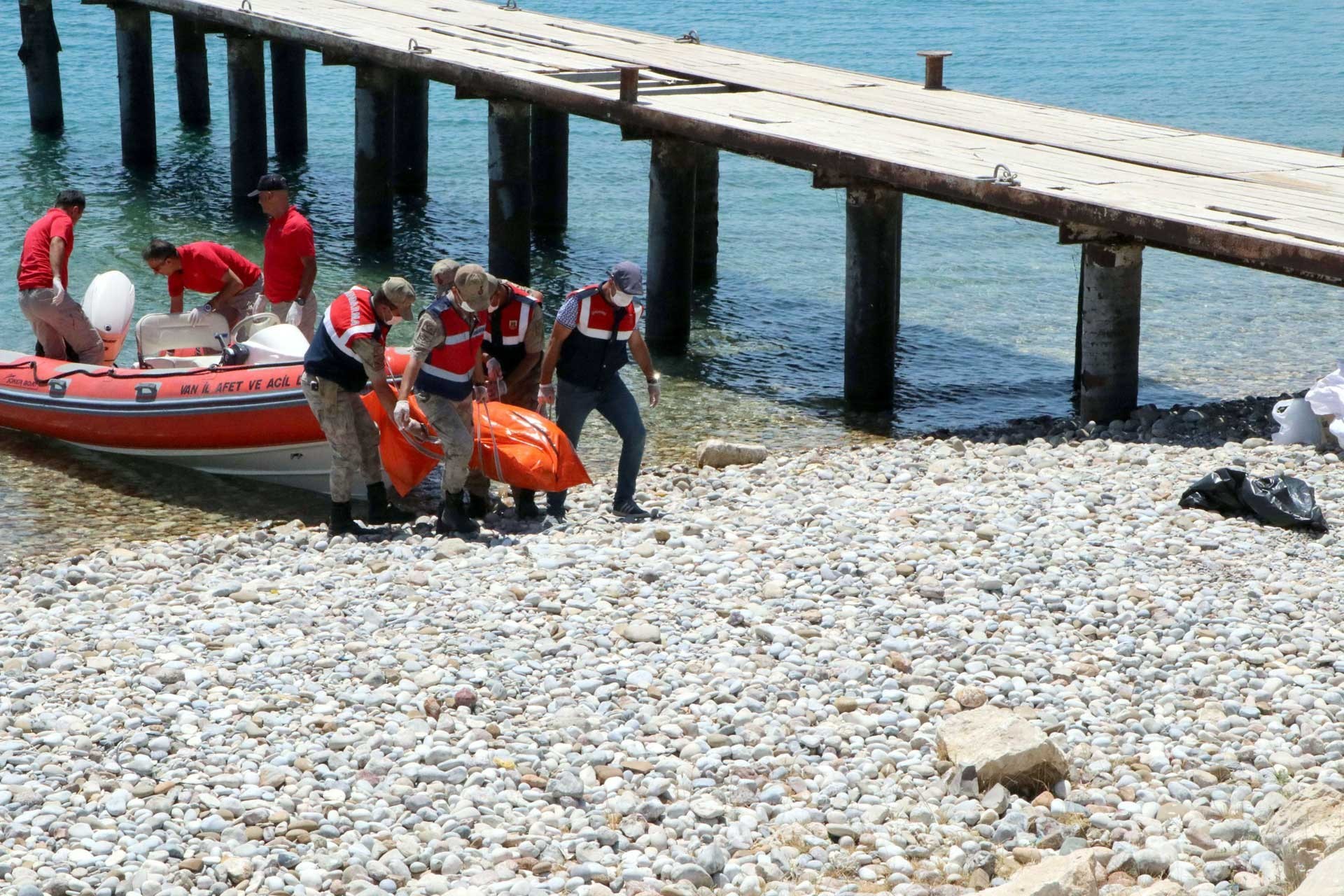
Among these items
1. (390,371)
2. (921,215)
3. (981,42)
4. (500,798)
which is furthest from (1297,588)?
(981,42)

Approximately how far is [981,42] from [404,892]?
3931 centimetres

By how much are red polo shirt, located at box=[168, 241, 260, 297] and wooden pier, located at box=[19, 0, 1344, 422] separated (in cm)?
405

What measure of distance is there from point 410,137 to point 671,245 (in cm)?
793

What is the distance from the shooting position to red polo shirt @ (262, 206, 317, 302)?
412 inches

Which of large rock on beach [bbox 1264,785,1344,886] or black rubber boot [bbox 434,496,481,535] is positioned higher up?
large rock on beach [bbox 1264,785,1344,886]

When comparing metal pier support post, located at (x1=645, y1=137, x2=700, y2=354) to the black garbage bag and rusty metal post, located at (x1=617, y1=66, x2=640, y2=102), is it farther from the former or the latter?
the black garbage bag

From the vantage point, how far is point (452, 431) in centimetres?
830

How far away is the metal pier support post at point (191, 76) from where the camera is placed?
2391 cm

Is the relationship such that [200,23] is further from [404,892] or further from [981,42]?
[981,42]

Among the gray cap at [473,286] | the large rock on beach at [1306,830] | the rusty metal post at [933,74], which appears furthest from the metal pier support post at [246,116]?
the large rock on beach at [1306,830]

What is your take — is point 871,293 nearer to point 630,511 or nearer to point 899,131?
point 899,131

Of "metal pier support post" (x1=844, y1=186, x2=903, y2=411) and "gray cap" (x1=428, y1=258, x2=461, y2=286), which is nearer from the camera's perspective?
"gray cap" (x1=428, y1=258, x2=461, y2=286)

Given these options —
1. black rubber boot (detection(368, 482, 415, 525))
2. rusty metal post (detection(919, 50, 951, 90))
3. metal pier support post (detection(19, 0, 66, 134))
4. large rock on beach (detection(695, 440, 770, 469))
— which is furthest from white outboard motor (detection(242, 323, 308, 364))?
metal pier support post (detection(19, 0, 66, 134))

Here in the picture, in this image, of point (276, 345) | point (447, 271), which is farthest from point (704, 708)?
point (276, 345)
